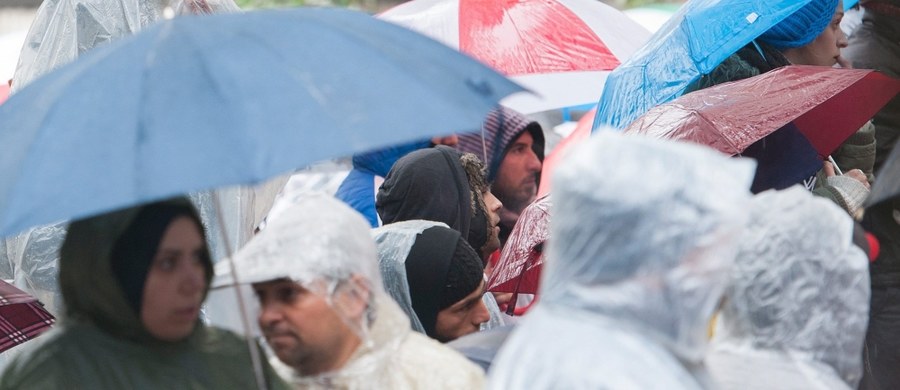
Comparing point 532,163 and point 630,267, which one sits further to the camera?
point 532,163

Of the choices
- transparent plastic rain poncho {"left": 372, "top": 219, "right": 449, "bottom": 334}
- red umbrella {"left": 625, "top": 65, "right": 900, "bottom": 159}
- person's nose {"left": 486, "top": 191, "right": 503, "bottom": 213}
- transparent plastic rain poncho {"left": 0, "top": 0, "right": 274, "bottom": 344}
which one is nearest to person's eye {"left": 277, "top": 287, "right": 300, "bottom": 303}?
transparent plastic rain poncho {"left": 372, "top": 219, "right": 449, "bottom": 334}

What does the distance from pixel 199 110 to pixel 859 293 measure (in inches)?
54.9

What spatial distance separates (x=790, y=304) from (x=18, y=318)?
218cm

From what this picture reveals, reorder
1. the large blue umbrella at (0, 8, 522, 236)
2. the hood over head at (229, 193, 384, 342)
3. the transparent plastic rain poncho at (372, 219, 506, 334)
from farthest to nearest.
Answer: the transparent plastic rain poncho at (372, 219, 506, 334)
the hood over head at (229, 193, 384, 342)
the large blue umbrella at (0, 8, 522, 236)

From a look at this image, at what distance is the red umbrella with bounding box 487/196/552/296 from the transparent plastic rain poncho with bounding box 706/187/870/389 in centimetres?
186

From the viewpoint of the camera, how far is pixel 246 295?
3.83 m

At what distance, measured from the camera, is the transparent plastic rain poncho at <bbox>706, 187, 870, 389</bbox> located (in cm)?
310

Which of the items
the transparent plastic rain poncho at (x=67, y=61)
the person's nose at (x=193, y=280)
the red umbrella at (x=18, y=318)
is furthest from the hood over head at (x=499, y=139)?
the person's nose at (x=193, y=280)

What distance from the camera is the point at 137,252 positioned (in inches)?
129

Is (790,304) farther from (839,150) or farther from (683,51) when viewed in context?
(839,150)

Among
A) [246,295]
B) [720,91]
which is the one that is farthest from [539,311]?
[720,91]

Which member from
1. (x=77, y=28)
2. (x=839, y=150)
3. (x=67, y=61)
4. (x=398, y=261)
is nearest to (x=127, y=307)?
(x=398, y=261)

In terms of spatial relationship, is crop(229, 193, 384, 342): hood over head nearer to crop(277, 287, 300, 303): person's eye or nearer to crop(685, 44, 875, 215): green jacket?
crop(277, 287, 300, 303): person's eye

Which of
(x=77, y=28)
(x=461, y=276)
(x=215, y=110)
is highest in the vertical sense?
(x=215, y=110)
